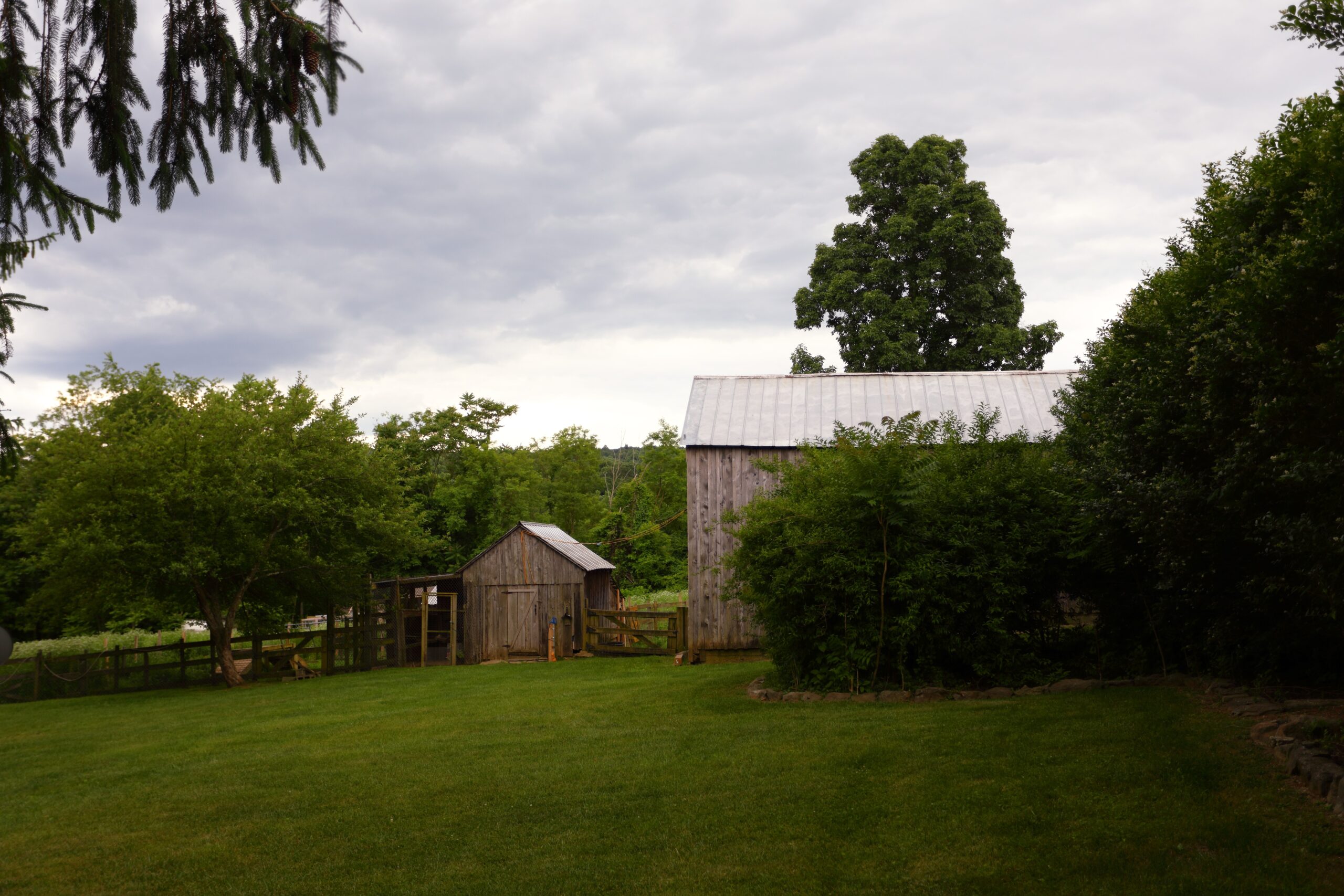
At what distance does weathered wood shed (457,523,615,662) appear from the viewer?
24828mm

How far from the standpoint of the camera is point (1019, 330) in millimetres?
29578

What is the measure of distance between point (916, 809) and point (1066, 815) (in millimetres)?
968

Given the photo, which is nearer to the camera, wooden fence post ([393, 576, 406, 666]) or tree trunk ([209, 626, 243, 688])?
tree trunk ([209, 626, 243, 688])

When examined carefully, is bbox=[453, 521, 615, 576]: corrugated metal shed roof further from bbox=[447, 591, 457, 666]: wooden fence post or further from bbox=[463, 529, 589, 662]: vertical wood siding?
bbox=[447, 591, 457, 666]: wooden fence post

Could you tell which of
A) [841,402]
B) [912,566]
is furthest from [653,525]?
[912,566]

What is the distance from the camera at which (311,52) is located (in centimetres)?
588

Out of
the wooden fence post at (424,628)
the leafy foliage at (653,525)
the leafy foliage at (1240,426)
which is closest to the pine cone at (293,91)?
the leafy foliage at (1240,426)

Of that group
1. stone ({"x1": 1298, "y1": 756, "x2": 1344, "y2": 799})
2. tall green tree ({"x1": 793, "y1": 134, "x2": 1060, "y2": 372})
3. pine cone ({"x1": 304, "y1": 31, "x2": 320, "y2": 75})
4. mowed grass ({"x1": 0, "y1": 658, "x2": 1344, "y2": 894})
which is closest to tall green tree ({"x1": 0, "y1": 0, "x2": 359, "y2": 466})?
pine cone ({"x1": 304, "y1": 31, "x2": 320, "y2": 75})

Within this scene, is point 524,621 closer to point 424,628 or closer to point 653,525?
point 424,628

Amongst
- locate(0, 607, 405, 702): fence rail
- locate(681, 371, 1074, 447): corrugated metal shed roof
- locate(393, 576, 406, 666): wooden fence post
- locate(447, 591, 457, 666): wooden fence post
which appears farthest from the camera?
locate(447, 591, 457, 666): wooden fence post

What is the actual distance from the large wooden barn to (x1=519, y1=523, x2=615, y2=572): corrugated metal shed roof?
291 inches

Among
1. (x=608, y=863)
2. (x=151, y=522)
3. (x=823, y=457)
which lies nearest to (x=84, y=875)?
(x=608, y=863)

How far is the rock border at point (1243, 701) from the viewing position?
616 cm

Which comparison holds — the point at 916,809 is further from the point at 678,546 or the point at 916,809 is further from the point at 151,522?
the point at 678,546
